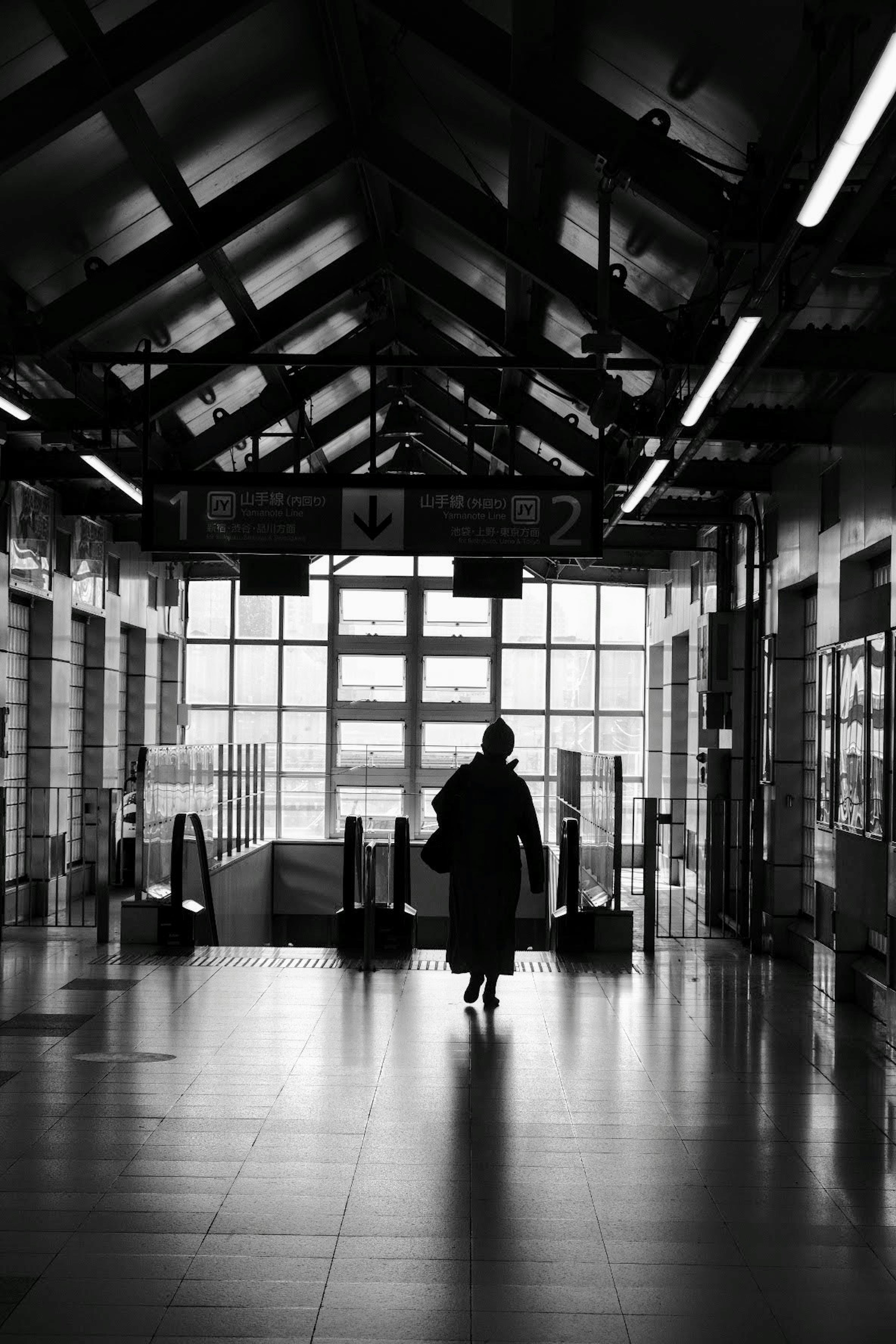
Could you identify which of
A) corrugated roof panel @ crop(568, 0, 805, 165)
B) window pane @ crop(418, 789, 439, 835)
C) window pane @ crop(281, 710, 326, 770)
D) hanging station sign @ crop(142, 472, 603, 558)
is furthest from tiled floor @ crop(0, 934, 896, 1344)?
window pane @ crop(281, 710, 326, 770)

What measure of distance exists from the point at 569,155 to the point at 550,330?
3.45m

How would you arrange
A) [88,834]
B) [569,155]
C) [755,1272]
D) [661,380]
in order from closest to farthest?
1. [755,1272]
2. [569,155]
3. [661,380]
4. [88,834]

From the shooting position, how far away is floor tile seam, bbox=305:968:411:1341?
382 cm

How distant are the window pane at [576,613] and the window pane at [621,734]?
1255mm

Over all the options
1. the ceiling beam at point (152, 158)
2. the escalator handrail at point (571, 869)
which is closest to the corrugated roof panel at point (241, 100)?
the ceiling beam at point (152, 158)

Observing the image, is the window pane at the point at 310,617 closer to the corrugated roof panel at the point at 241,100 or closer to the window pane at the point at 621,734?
the window pane at the point at 621,734

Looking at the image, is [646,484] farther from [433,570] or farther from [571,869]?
[433,570]

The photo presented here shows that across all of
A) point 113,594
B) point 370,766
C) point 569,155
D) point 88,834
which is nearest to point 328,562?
point 370,766

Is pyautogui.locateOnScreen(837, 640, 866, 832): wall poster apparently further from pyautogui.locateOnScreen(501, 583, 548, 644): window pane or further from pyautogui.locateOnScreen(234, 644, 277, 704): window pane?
pyautogui.locateOnScreen(234, 644, 277, 704): window pane

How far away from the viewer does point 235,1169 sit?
508 cm

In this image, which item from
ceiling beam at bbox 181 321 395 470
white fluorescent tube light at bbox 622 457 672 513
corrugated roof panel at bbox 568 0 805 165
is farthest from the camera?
ceiling beam at bbox 181 321 395 470

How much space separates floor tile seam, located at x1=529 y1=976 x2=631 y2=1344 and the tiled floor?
1cm

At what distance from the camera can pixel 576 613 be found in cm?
2138

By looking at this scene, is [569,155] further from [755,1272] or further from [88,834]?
[88,834]
